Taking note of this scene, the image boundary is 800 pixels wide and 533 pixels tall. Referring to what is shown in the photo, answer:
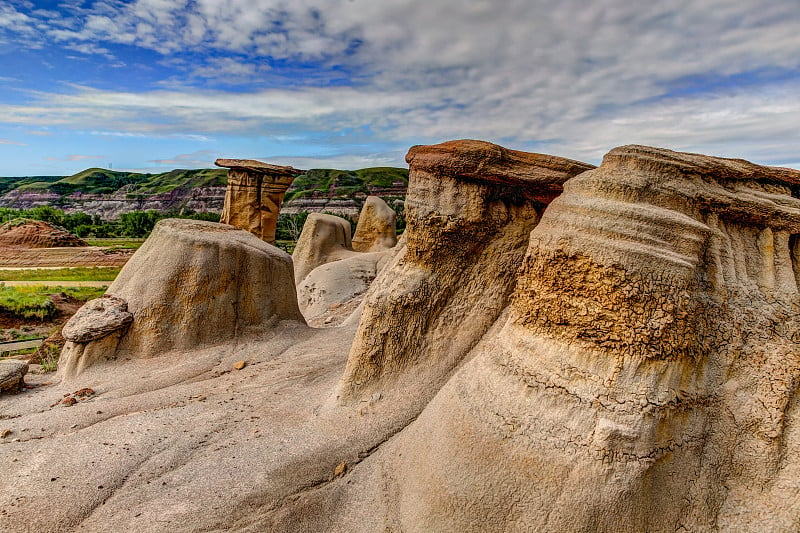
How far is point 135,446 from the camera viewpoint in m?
4.68

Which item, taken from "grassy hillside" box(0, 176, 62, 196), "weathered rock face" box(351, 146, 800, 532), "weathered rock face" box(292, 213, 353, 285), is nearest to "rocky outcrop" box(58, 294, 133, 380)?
"weathered rock face" box(351, 146, 800, 532)

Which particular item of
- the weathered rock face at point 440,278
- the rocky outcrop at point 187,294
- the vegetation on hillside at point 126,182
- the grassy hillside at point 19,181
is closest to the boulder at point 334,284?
the rocky outcrop at point 187,294

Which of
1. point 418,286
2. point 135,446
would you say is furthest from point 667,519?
point 135,446

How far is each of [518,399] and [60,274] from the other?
27.9 meters

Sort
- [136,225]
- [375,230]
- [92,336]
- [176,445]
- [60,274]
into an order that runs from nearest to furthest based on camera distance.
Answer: [176,445]
[92,336]
[375,230]
[60,274]
[136,225]

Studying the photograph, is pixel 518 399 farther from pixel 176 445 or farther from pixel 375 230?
pixel 375 230

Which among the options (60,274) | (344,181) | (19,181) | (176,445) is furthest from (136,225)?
(19,181)

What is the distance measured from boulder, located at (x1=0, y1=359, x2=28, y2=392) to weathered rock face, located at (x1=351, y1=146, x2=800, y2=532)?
541 centimetres

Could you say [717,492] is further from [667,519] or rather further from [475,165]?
[475,165]

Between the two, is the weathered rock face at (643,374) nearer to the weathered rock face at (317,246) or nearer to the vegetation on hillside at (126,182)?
the weathered rock face at (317,246)

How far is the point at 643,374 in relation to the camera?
10.6ft

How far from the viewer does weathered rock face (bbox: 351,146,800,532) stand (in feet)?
10.4

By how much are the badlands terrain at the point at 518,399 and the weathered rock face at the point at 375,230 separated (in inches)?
549

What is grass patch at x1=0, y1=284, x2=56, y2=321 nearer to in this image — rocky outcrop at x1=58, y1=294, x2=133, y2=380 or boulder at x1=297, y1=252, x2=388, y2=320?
boulder at x1=297, y1=252, x2=388, y2=320
